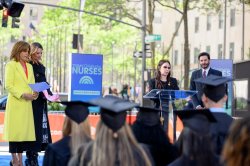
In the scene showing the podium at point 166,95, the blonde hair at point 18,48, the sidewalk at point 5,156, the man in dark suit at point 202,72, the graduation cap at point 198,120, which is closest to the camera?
the graduation cap at point 198,120

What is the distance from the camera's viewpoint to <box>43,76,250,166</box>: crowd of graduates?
443cm

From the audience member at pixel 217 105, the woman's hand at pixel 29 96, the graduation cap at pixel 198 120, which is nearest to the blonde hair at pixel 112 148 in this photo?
the graduation cap at pixel 198 120

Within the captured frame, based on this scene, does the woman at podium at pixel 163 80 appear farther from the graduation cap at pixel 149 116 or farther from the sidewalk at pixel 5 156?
the graduation cap at pixel 149 116

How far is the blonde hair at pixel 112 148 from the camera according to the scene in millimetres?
5312

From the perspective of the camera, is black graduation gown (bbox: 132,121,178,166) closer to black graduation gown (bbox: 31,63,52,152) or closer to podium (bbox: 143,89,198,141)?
podium (bbox: 143,89,198,141)

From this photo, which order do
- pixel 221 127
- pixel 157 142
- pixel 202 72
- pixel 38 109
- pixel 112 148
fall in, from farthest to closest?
pixel 202 72
pixel 38 109
pixel 221 127
pixel 157 142
pixel 112 148

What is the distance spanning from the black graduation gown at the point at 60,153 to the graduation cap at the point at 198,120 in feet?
2.99

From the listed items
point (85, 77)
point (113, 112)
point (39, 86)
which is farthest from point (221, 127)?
point (85, 77)

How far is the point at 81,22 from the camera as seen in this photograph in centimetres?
6969

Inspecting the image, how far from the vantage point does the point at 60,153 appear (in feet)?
20.4

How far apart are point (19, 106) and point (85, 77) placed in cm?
886

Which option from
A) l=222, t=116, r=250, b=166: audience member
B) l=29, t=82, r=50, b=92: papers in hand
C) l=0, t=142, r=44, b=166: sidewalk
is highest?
l=29, t=82, r=50, b=92: papers in hand

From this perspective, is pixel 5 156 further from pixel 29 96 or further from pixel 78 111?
pixel 78 111

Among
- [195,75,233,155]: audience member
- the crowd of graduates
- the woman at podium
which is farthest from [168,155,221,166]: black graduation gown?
the woman at podium
